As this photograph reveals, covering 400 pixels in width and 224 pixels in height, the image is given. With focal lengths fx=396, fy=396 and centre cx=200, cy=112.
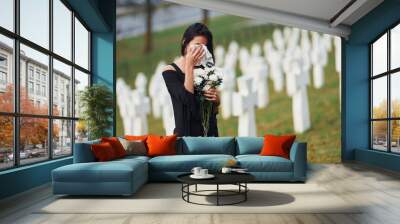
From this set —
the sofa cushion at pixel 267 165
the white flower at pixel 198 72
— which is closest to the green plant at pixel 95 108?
the white flower at pixel 198 72

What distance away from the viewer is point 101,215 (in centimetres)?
409

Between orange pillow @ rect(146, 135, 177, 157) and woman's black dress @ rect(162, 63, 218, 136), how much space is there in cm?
218

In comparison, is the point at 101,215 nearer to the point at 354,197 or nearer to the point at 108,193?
the point at 108,193

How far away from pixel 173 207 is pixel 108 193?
3.34 feet

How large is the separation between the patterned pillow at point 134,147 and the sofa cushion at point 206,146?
0.67 metres

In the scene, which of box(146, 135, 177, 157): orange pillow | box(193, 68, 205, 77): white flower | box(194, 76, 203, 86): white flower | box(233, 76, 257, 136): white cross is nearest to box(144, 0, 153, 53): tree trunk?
box(193, 68, 205, 77): white flower

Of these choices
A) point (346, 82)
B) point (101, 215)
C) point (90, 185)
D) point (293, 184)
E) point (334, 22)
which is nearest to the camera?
point (101, 215)

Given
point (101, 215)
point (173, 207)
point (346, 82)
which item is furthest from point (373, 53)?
point (101, 215)

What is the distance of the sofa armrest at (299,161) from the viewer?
6.13 meters

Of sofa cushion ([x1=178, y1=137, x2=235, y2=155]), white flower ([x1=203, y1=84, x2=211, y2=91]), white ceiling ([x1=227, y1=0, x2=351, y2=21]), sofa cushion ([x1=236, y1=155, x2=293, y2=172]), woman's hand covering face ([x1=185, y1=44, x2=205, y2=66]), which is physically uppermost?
white ceiling ([x1=227, y1=0, x2=351, y2=21])

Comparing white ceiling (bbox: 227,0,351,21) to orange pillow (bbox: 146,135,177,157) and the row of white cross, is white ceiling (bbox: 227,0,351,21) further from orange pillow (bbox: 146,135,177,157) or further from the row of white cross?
orange pillow (bbox: 146,135,177,157)

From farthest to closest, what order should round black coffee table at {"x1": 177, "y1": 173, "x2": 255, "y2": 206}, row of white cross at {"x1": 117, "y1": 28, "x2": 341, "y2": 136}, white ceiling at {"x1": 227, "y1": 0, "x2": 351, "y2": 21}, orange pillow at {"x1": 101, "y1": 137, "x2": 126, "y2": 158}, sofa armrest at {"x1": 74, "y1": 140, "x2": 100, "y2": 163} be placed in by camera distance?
row of white cross at {"x1": 117, "y1": 28, "x2": 341, "y2": 136} → white ceiling at {"x1": 227, "y1": 0, "x2": 351, "y2": 21} → orange pillow at {"x1": 101, "y1": 137, "x2": 126, "y2": 158} → sofa armrest at {"x1": 74, "y1": 140, "x2": 100, "y2": 163} → round black coffee table at {"x1": 177, "y1": 173, "x2": 255, "y2": 206}

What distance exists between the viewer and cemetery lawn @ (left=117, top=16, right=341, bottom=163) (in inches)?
381

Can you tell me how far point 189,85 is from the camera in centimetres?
916
